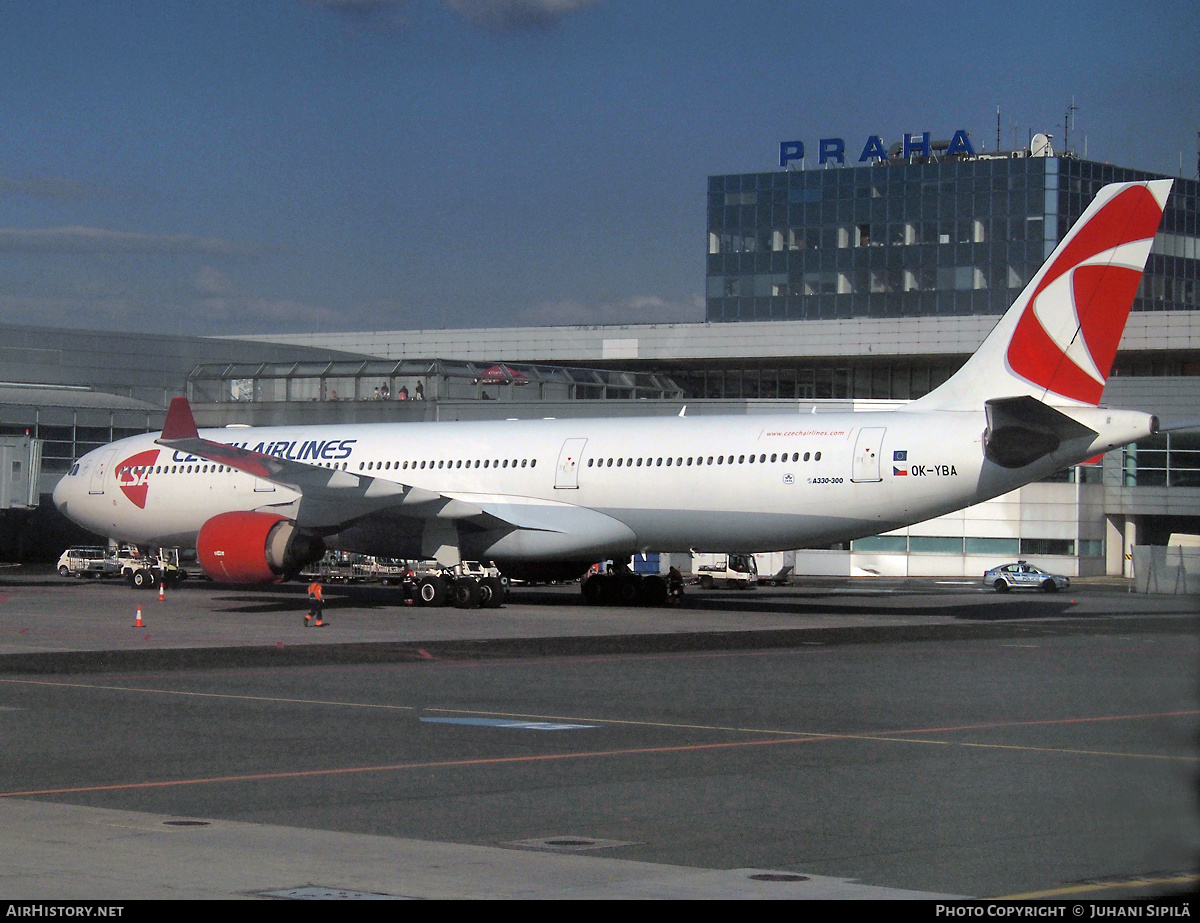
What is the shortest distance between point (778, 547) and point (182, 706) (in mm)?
18677

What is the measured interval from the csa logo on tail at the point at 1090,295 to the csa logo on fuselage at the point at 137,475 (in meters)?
24.4

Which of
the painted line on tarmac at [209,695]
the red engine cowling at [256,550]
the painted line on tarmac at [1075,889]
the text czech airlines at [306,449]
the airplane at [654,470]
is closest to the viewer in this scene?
the painted line on tarmac at [1075,889]

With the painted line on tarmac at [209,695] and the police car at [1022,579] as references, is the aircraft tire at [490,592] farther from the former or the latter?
the police car at [1022,579]

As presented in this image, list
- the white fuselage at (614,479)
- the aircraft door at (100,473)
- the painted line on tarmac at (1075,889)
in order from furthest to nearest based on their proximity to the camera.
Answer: the aircraft door at (100,473) < the white fuselage at (614,479) < the painted line on tarmac at (1075,889)

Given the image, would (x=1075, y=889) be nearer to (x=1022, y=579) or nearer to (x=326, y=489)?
(x=326, y=489)

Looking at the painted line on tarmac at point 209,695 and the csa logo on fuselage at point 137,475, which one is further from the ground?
the csa logo on fuselage at point 137,475

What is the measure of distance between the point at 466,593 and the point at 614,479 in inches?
179

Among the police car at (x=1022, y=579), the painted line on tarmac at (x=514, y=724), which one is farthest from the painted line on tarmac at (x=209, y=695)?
the police car at (x=1022, y=579)

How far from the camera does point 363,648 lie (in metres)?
23.9

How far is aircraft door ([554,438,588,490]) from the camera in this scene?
3478 centimetres

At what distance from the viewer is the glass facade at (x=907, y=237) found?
362ft

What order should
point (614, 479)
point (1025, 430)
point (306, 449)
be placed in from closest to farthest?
point (1025, 430), point (614, 479), point (306, 449)

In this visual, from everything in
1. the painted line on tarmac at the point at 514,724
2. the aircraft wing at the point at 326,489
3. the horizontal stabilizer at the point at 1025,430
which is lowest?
the painted line on tarmac at the point at 514,724

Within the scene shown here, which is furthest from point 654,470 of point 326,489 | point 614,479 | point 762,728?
point 762,728
